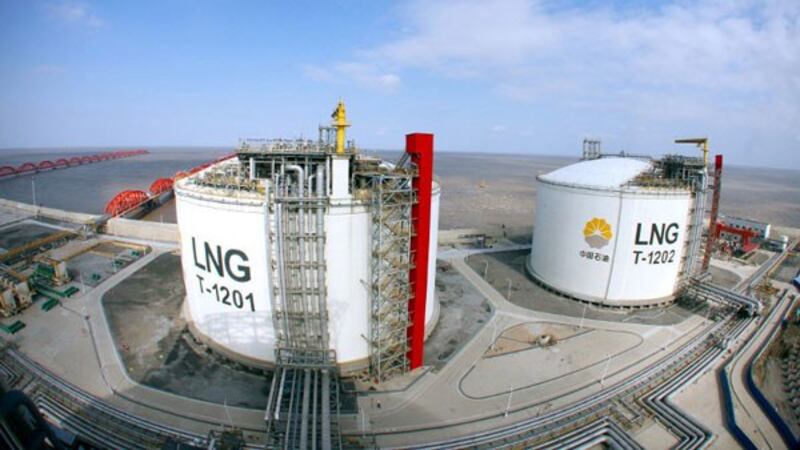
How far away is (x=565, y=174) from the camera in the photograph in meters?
34.9

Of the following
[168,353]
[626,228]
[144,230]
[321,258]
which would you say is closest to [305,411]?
[321,258]

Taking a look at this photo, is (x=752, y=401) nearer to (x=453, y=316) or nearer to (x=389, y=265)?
(x=453, y=316)

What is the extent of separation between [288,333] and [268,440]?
559 cm

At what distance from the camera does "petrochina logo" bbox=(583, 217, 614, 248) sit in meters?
31.1

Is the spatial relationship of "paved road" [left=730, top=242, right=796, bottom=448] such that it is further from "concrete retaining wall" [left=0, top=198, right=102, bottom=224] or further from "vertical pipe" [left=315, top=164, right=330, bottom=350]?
"concrete retaining wall" [left=0, top=198, right=102, bottom=224]

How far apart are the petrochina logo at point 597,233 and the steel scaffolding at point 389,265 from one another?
1900cm

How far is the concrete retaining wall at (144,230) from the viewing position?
44.8m

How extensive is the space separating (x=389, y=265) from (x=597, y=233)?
20.4 meters

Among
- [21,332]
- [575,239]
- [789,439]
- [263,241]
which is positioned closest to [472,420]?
[263,241]

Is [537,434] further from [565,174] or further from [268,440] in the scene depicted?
[565,174]

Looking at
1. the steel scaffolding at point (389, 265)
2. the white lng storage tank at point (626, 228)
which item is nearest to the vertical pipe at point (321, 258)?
the steel scaffolding at point (389, 265)

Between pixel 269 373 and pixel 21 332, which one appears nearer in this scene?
pixel 269 373

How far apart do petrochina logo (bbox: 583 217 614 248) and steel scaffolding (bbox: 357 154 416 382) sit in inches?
748

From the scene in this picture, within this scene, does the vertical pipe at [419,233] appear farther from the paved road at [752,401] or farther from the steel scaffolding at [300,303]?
the paved road at [752,401]
